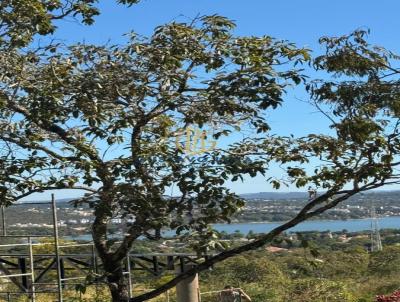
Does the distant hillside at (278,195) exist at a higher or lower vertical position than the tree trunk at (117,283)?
higher

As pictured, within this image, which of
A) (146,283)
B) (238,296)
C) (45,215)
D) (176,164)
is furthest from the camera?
(146,283)

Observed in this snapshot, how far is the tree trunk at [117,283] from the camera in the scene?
7.32 m

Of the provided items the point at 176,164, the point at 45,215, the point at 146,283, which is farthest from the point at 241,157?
the point at 146,283

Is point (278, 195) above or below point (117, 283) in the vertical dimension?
above

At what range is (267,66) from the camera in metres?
6.48

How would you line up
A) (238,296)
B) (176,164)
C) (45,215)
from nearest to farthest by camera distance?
(176,164) → (45,215) → (238,296)

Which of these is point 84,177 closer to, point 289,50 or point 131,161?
point 131,161

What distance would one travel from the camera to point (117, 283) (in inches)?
293

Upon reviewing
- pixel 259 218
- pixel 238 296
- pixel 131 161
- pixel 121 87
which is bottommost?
pixel 238 296

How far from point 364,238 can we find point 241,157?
41467mm

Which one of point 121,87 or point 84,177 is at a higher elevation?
point 121,87

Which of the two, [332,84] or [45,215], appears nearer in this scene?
[332,84]

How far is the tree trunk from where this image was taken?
7.32 m

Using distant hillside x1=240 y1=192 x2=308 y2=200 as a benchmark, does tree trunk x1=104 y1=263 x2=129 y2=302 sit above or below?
below
